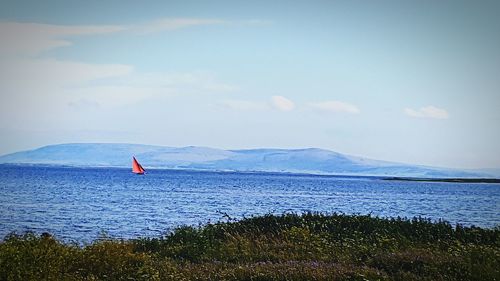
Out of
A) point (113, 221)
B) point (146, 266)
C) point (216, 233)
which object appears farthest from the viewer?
point (113, 221)

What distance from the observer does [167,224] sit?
4825 cm

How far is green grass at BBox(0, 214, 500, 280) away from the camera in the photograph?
683 inches

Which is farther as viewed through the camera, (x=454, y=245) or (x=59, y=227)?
(x=59, y=227)

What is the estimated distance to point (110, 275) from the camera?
17922 mm

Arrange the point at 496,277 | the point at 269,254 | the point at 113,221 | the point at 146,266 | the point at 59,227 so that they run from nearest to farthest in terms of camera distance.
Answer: the point at 496,277 < the point at 146,266 < the point at 269,254 < the point at 59,227 < the point at 113,221

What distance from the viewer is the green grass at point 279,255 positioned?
1734cm

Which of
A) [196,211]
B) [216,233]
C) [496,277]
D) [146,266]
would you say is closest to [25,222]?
[196,211]

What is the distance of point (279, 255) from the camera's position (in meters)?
21.2

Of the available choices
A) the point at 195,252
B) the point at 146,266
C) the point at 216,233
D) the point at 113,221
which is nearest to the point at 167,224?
the point at 113,221

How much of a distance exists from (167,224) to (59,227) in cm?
781

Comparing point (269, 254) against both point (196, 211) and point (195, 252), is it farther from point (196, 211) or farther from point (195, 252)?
point (196, 211)

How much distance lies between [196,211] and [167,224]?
1377 centimetres

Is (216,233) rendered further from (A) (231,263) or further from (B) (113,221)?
(B) (113,221)

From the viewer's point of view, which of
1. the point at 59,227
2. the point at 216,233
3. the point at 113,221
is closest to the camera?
the point at 216,233
